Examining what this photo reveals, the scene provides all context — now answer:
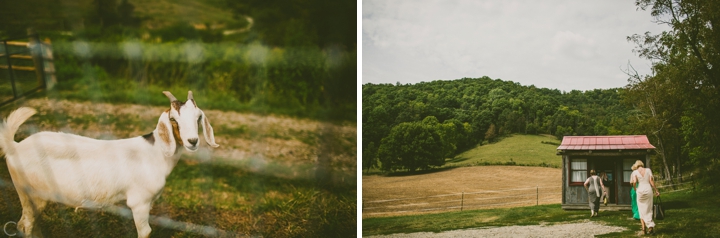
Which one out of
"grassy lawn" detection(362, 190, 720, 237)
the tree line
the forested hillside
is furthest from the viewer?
the forested hillside

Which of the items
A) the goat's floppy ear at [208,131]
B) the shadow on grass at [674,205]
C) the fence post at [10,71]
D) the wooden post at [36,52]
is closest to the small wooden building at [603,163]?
the shadow on grass at [674,205]

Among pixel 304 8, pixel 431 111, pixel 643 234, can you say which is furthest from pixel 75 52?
pixel 643 234

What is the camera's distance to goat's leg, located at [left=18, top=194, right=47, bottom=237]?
4.12m

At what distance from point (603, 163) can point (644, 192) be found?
38cm

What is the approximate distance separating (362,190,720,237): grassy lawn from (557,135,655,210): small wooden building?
0.35 feet

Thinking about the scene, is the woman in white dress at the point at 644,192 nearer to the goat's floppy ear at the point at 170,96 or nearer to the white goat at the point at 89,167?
the white goat at the point at 89,167

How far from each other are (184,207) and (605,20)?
3.84m

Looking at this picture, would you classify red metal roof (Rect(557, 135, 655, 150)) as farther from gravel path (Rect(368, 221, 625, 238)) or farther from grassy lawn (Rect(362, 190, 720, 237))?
gravel path (Rect(368, 221, 625, 238))

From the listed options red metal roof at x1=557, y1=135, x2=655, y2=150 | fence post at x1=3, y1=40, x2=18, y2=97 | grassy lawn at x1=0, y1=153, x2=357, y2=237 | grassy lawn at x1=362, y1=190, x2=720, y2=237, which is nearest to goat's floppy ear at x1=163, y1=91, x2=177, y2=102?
grassy lawn at x1=0, y1=153, x2=357, y2=237

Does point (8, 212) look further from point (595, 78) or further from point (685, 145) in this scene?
point (685, 145)

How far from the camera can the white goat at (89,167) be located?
4109 millimetres

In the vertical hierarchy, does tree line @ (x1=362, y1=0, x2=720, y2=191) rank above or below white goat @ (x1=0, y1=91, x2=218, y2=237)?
above

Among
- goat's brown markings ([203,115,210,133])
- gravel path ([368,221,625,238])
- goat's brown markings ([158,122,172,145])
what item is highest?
goat's brown markings ([203,115,210,133])

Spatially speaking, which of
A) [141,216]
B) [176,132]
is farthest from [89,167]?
[176,132]
